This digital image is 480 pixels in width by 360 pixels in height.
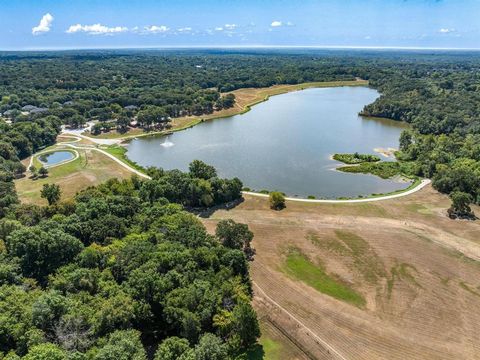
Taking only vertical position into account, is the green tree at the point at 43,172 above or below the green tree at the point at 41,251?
below

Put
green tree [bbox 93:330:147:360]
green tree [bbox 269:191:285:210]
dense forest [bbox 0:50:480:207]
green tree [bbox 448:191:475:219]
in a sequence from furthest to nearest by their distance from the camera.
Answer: dense forest [bbox 0:50:480:207] → green tree [bbox 269:191:285:210] → green tree [bbox 448:191:475:219] → green tree [bbox 93:330:147:360]

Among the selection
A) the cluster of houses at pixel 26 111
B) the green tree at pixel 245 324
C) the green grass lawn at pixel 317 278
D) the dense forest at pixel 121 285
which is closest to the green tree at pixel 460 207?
the green grass lawn at pixel 317 278

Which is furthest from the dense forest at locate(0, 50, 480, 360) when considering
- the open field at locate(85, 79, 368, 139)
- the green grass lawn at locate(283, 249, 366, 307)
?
the open field at locate(85, 79, 368, 139)

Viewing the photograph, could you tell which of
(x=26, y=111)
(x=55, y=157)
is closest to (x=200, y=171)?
(x=55, y=157)

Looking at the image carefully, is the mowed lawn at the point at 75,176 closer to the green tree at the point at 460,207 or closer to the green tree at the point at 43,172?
the green tree at the point at 43,172

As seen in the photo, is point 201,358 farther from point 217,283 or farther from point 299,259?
point 299,259

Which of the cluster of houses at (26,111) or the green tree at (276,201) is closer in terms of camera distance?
the green tree at (276,201)

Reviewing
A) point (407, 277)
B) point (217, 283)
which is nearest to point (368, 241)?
point (407, 277)

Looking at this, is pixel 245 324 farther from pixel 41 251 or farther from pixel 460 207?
pixel 460 207

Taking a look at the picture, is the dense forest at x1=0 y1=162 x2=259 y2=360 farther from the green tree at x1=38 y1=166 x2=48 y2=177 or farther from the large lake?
the large lake
